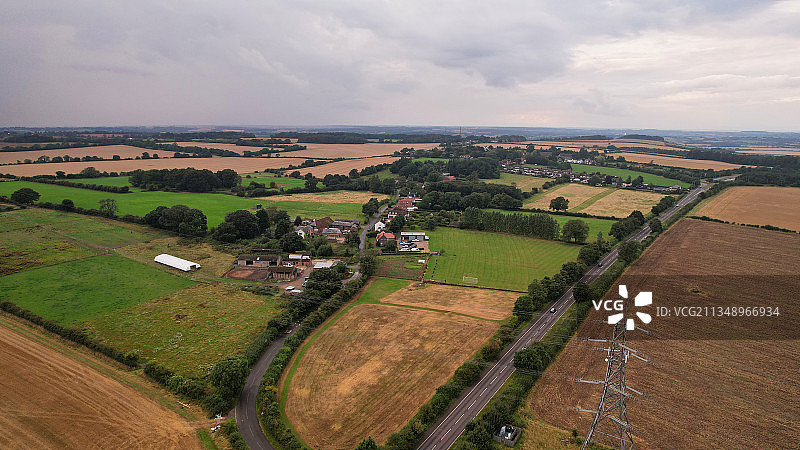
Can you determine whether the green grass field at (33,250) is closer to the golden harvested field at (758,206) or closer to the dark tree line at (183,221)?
the dark tree line at (183,221)

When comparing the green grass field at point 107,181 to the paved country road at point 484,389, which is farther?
the green grass field at point 107,181

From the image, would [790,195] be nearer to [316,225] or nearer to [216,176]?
[316,225]

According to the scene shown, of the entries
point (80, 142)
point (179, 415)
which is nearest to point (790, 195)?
point (179, 415)

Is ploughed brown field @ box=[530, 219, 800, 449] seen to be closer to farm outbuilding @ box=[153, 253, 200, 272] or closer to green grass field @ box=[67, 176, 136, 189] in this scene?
farm outbuilding @ box=[153, 253, 200, 272]

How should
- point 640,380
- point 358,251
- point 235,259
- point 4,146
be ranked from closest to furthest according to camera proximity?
1. point 640,380
2. point 235,259
3. point 358,251
4. point 4,146

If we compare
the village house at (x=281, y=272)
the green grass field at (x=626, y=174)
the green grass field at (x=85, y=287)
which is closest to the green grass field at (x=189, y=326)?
the green grass field at (x=85, y=287)

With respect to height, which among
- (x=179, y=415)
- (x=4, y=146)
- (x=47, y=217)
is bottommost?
(x=179, y=415)

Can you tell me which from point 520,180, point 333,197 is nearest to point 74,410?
point 333,197
